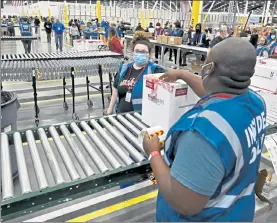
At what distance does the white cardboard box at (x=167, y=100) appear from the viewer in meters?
1.60

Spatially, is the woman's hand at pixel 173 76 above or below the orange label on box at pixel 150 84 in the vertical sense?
above

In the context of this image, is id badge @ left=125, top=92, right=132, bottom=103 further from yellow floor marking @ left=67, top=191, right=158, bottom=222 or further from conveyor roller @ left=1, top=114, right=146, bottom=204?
yellow floor marking @ left=67, top=191, right=158, bottom=222

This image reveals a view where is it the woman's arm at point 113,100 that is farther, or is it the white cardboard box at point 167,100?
the woman's arm at point 113,100

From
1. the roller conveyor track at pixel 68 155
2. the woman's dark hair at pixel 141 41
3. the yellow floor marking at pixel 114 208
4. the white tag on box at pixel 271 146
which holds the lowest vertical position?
the yellow floor marking at pixel 114 208

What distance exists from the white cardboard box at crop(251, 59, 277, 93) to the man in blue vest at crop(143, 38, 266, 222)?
199 cm

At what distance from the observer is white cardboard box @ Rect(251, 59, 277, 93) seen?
9.27 feet

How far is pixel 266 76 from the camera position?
289 centimetres

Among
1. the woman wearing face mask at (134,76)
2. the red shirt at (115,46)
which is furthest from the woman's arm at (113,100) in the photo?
the red shirt at (115,46)

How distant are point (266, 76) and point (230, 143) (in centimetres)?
232

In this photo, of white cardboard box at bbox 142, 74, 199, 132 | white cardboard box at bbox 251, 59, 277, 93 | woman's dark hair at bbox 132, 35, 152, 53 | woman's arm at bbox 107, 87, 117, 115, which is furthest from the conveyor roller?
white cardboard box at bbox 251, 59, 277, 93

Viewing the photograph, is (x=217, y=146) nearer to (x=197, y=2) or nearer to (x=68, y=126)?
(x=68, y=126)

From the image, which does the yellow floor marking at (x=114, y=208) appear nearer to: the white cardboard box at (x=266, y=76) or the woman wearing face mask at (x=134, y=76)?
the woman wearing face mask at (x=134, y=76)

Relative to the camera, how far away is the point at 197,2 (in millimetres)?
16047

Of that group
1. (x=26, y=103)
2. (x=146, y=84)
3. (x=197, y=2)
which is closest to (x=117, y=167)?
(x=146, y=84)
